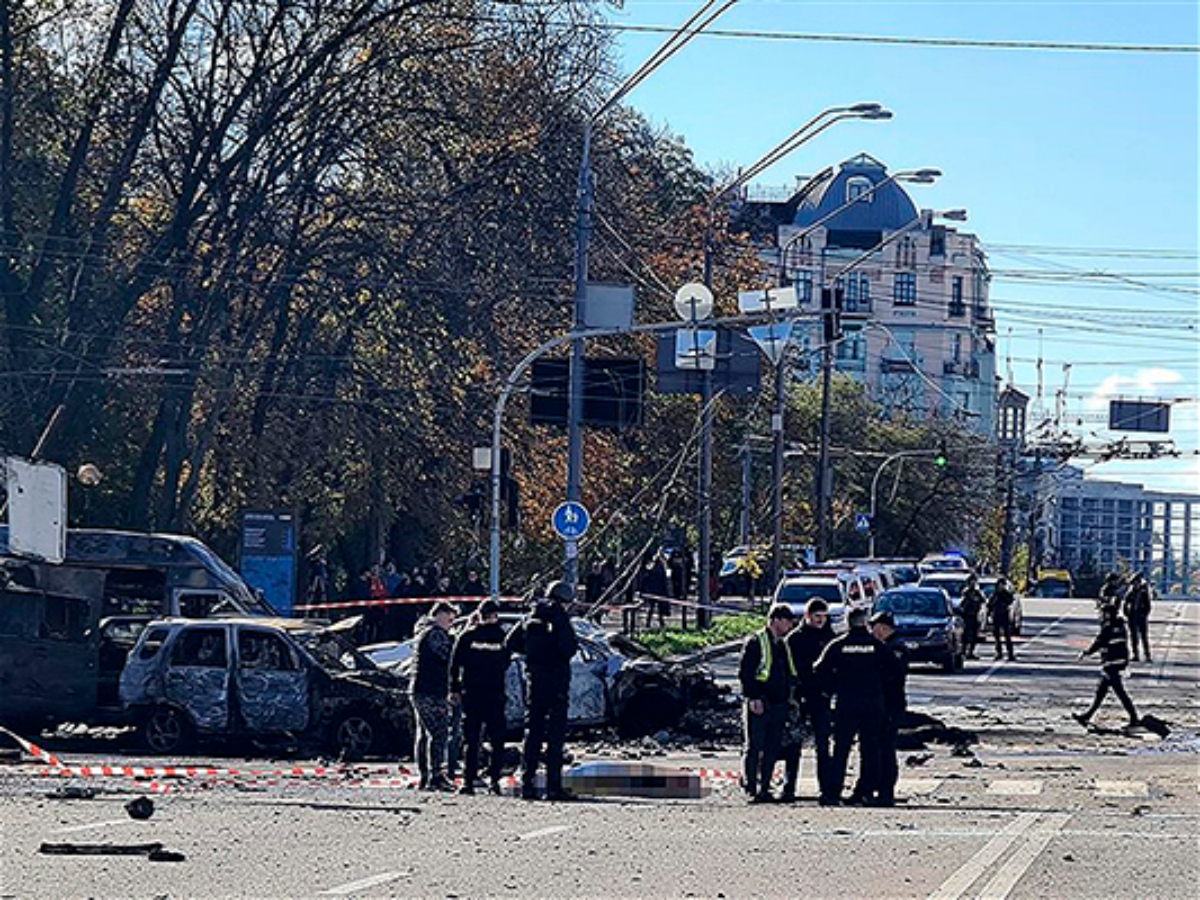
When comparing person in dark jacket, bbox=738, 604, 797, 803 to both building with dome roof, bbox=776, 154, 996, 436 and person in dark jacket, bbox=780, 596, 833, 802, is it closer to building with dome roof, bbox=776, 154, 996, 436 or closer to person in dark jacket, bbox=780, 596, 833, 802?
person in dark jacket, bbox=780, 596, 833, 802

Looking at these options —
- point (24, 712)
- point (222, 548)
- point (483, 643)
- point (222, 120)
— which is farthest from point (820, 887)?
point (222, 548)

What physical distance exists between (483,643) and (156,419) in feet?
76.8

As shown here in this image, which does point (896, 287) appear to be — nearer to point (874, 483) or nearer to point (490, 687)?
point (874, 483)

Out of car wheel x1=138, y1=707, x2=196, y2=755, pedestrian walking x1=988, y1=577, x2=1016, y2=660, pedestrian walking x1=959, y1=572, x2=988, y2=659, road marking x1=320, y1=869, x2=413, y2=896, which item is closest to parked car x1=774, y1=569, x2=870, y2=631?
pedestrian walking x1=959, y1=572, x2=988, y2=659

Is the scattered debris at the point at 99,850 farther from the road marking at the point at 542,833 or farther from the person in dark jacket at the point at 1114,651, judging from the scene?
the person in dark jacket at the point at 1114,651

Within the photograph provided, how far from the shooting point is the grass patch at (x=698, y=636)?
134ft

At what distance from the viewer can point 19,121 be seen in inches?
1553

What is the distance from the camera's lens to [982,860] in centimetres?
1444

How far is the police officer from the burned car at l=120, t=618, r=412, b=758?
631 cm

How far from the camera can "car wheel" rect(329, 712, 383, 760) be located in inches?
938

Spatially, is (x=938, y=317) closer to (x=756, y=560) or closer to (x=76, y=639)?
(x=756, y=560)

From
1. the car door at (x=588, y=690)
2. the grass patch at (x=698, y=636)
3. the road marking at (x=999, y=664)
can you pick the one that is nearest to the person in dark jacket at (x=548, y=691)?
the car door at (x=588, y=690)

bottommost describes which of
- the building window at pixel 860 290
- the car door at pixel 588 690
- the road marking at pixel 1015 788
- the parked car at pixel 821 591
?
the road marking at pixel 1015 788

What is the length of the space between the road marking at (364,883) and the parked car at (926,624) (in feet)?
93.3
